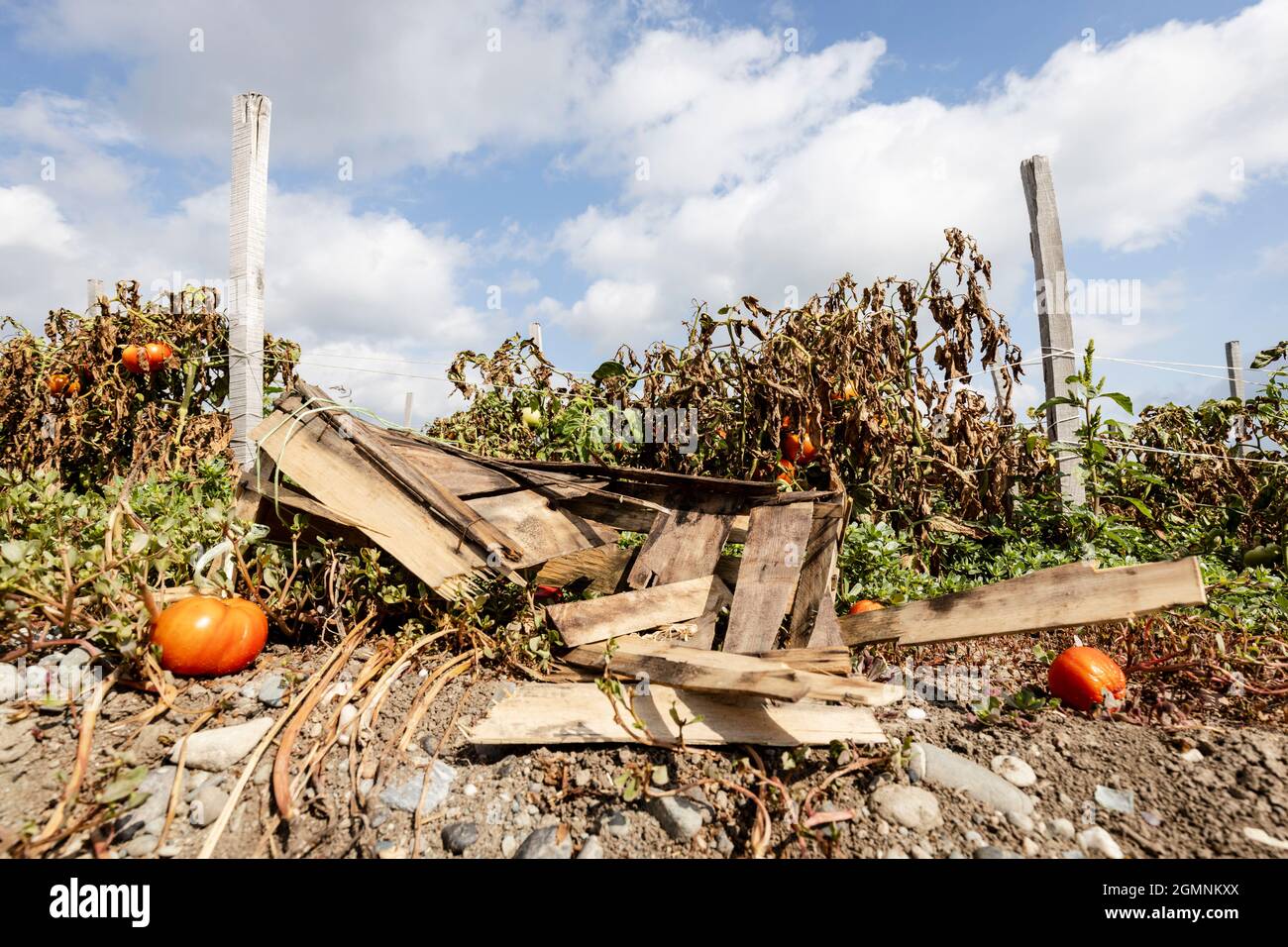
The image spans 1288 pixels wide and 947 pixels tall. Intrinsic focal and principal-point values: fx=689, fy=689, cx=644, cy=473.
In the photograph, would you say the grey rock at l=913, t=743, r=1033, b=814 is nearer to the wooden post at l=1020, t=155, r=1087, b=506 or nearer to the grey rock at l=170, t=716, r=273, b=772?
the grey rock at l=170, t=716, r=273, b=772

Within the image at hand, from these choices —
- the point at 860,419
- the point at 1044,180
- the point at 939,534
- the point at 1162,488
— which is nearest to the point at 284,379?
the point at 860,419

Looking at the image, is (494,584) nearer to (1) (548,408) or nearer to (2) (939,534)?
(1) (548,408)

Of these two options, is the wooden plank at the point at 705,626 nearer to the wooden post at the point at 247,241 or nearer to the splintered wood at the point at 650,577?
the splintered wood at the point at 650,577

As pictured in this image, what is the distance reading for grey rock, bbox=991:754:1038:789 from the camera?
1.93 metres

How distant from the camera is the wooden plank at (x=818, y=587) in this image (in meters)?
2.54

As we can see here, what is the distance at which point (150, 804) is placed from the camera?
5.86 ft

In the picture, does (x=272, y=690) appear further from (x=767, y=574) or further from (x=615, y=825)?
(x=767, y=574)

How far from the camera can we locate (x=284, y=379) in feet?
Result: 18.5

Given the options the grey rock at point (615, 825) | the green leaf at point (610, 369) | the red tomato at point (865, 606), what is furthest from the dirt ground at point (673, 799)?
the green leaf at point (610, 369)

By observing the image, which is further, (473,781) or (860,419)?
(860,419)

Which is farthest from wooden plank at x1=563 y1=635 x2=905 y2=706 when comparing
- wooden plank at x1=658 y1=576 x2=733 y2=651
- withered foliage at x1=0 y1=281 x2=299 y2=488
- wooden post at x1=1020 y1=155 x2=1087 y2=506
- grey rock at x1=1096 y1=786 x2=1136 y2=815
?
withered foliage at x1=0 y1=281 x2=299 y2=488

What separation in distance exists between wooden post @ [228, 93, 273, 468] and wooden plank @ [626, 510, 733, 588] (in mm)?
3514
